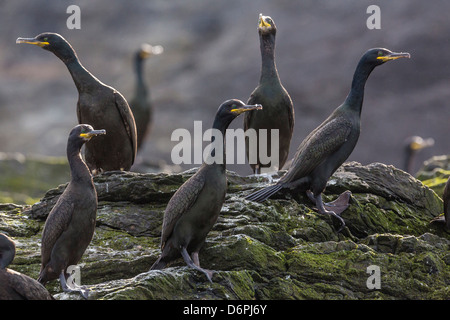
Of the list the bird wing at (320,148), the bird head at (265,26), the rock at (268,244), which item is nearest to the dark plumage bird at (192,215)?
the rock at (268,244)

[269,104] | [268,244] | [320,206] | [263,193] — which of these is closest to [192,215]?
[268,244]

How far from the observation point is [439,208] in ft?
36.8

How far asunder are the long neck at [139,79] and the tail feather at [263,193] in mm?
8689

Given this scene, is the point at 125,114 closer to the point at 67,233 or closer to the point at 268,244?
the point at 268,244

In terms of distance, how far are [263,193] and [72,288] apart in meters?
2.93

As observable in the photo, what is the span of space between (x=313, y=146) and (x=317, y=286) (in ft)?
7.07

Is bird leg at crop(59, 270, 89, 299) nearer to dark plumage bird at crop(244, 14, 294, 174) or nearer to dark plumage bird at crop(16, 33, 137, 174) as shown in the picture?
dark plumage bird at crop(16, 33, 137, 174)

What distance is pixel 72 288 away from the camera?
7.96 m

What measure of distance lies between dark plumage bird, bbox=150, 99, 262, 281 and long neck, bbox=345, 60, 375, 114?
2.51m

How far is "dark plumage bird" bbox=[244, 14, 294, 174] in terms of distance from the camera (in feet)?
40.3

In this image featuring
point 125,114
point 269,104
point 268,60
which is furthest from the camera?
point 268,60

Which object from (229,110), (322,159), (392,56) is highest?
(392,56)

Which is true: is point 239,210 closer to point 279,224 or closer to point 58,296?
point 279,224
